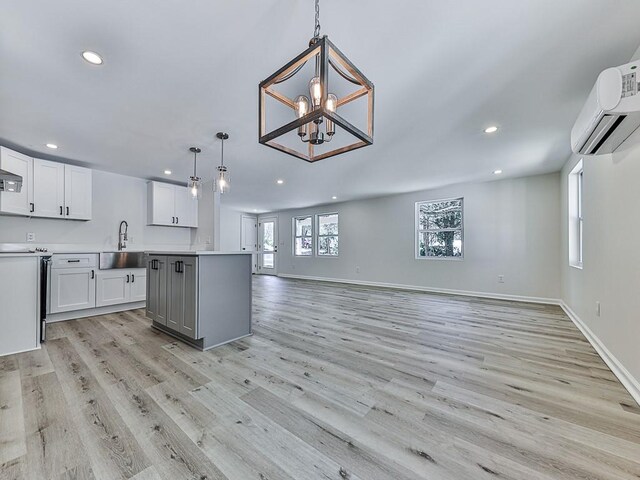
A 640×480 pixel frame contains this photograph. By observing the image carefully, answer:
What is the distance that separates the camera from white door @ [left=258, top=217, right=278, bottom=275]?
30.1 ft

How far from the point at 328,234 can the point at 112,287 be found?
530 centimetres

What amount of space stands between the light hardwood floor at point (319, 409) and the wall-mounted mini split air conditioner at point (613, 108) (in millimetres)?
1843

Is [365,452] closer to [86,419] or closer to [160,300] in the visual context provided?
[86,419]

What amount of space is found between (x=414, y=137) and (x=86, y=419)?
12.3 ft

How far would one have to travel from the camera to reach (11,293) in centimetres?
245

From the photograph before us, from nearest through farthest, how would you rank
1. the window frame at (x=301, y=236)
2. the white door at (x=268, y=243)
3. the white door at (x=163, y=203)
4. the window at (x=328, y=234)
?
the white door at (x=163, y=203) < the window at (x=328, y=234) < the window frame at (x=301, y=236) < the white door at (x=268, y=243)

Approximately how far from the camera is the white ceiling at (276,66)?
1492 millimetres

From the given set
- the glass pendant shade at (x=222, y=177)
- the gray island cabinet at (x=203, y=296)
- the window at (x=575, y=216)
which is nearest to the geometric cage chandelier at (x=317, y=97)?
the glass pendant shade at (x=222, y=177)

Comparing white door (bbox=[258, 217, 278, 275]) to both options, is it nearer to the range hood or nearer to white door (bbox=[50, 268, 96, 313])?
white door (bbox=[50, 268, 96, 313])

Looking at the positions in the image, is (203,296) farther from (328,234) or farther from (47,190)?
(328,234)

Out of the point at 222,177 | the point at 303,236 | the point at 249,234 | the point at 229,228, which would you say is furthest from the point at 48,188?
the point at 303,236

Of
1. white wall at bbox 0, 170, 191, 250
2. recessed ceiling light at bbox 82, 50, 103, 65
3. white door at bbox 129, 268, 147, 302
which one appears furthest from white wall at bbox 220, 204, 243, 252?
recessed ceiling light at bbox 82, 50, 103, 65

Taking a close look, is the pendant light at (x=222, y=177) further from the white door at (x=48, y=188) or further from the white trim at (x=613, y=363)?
the white trim at (x=613, y=363)

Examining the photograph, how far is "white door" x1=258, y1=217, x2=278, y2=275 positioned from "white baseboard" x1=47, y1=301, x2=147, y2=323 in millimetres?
5022
